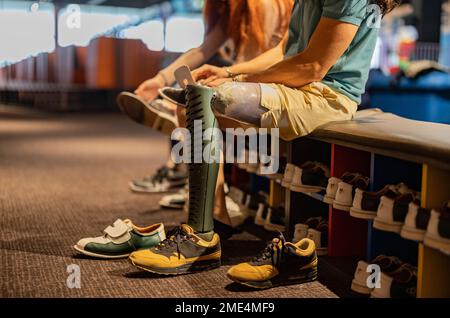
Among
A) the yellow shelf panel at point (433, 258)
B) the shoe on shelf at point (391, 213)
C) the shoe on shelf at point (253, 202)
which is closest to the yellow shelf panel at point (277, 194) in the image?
the shoe on shelf at point (253, 202)

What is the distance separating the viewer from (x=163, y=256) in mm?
2088

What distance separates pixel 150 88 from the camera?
3188 mm

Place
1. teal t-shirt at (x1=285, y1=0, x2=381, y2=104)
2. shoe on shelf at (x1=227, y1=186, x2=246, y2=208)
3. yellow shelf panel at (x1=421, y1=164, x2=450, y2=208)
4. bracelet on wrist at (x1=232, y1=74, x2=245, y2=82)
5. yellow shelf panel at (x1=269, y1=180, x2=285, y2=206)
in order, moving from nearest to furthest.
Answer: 1. yellow shelf panel at (x1=421, y1=164, x2=450, y2=208)
2. teal t-shirt at (x1=285, y1=0, x2=381, y2=104)
3. bracelet on wrist at (x1=232, y1=74, x2=245, y2=82)
4. yellow shelf panel at (x1=269, y1=180, x2=285, y2=206)
5. shoe on shelf at (x1=227, y1=186, x2=246, y2=208)

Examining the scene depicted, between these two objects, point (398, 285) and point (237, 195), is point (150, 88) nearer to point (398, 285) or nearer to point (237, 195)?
point (237, 195)

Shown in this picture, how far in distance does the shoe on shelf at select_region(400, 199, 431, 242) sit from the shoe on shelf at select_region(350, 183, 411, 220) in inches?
7.6

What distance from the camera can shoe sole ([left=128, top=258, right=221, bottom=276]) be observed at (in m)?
2.06

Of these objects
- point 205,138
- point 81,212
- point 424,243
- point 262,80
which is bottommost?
point 81,212

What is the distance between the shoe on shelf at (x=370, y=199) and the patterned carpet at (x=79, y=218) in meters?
0.27

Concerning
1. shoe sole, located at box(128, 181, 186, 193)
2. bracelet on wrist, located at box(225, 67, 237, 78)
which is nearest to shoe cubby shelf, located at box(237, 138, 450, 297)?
bracelet on wrist, located at box(225, 67, 237, 78)

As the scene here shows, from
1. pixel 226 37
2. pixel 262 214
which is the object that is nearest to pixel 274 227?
pixel 262 214

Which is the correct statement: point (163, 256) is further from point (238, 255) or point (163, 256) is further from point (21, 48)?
point (21, 48)

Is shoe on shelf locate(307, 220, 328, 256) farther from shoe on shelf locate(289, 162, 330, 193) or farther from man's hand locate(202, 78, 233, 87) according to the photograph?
man's hand locate(202, 78, 233, 87)
